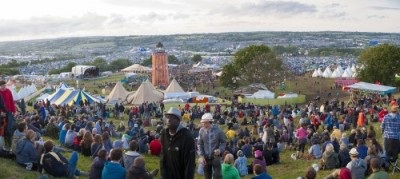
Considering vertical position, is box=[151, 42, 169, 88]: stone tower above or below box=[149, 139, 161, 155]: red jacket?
below

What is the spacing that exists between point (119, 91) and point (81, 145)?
25.1 meters

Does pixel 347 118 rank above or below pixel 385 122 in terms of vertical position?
below

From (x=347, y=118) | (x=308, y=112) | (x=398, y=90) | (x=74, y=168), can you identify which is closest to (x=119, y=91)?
(x=308, y=112)

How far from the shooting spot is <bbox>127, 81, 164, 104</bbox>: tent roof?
35719 millimetres

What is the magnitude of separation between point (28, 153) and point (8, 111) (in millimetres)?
1453

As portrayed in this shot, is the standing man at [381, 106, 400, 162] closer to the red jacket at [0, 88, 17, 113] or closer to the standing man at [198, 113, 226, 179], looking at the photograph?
the standing man at [198, 113, 226, 179]

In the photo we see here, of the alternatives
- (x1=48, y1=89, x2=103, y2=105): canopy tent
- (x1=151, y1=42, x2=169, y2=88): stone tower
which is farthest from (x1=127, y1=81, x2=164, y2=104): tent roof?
(x1=151, y1=42, x2=169, y2=88): stone tower

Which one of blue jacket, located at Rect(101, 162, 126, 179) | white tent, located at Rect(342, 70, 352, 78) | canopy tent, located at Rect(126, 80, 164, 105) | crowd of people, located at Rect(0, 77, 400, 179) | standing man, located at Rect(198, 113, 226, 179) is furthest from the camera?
white tent, located at Rect(342, 70, 352, 78)

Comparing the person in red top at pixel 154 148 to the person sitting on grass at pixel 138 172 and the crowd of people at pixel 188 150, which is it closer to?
the crowd of people at pixel 188 150

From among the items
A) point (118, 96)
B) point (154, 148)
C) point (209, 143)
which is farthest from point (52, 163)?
point (118, 96)

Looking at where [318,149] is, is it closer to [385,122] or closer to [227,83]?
[385,122]

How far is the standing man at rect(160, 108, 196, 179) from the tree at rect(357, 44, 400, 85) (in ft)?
143

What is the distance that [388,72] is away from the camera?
46719mm

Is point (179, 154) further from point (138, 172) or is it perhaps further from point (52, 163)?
point (52, 163)
